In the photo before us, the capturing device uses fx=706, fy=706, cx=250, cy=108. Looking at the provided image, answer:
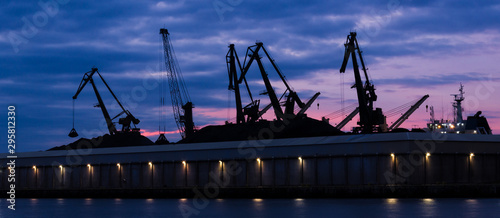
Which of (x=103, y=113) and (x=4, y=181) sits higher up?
(x=103, y=113)

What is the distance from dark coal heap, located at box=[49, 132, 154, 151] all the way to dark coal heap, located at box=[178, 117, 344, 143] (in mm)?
20486

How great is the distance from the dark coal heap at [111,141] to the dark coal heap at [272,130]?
2049 centimetres

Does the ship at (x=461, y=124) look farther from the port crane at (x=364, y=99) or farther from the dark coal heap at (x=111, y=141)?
the dark coal heap at (x=111, y=141)

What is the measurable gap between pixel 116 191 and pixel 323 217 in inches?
1661

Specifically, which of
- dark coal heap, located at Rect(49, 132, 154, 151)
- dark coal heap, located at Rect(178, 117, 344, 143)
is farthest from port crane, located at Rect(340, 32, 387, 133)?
dark coal heap, located at Rect(49, 132, 154, 151)

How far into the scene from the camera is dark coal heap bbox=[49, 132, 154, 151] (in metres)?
109

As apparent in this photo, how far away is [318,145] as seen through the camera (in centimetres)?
6581

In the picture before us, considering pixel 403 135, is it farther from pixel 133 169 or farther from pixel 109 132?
pixel 109 132

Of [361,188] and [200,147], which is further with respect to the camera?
[200,147]

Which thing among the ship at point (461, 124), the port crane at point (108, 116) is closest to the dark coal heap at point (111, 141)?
the port crane at point (108, 116)

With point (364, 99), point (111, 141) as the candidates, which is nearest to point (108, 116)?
point (111, 141)

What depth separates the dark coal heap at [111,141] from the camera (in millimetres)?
108562

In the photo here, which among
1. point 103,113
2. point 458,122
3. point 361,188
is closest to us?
point 361,188

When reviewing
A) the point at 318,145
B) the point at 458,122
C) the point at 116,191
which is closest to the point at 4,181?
the point at 116,191
